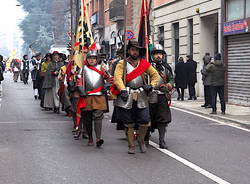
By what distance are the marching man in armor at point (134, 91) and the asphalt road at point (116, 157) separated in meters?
0.43

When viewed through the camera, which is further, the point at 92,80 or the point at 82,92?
the point at 92,80

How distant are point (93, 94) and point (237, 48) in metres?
11.9

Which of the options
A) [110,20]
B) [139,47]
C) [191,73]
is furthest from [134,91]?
[110,20]

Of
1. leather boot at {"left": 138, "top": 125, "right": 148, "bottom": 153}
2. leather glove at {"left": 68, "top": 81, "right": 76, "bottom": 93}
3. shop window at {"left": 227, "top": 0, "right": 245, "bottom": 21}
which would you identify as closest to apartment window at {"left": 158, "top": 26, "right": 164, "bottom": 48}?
shop window at {"left": 227, "top": 0, "right": 245, "bottom": 21}

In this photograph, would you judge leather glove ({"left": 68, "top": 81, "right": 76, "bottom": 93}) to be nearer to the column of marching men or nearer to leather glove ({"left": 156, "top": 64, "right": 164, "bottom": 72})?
the column of marching men

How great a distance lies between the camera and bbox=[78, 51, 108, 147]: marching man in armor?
34.0 ft

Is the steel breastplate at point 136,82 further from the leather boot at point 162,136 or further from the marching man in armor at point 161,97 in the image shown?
the leather boot at point 162,136

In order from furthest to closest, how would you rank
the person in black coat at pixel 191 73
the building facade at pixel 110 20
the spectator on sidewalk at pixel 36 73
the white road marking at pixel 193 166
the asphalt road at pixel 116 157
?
the building facade at pixel 110 20, the person in black coat at pixel 191 73, the spectator on sidewalk at pixel 36 73, the asphalt road at pixel 116 157, the white road marking at pixel 193 166

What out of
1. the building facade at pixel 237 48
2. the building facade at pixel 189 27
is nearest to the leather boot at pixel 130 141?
the building facade at pixel 237 48

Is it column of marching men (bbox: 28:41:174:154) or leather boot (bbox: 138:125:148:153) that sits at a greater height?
column of marching men (bbox: 28:41:174:154)

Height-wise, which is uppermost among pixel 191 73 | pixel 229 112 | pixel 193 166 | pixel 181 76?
pixel 191 73

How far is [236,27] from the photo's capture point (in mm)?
21031

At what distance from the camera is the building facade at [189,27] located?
24438 mm

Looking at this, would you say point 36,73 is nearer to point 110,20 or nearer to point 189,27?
point 189,27
